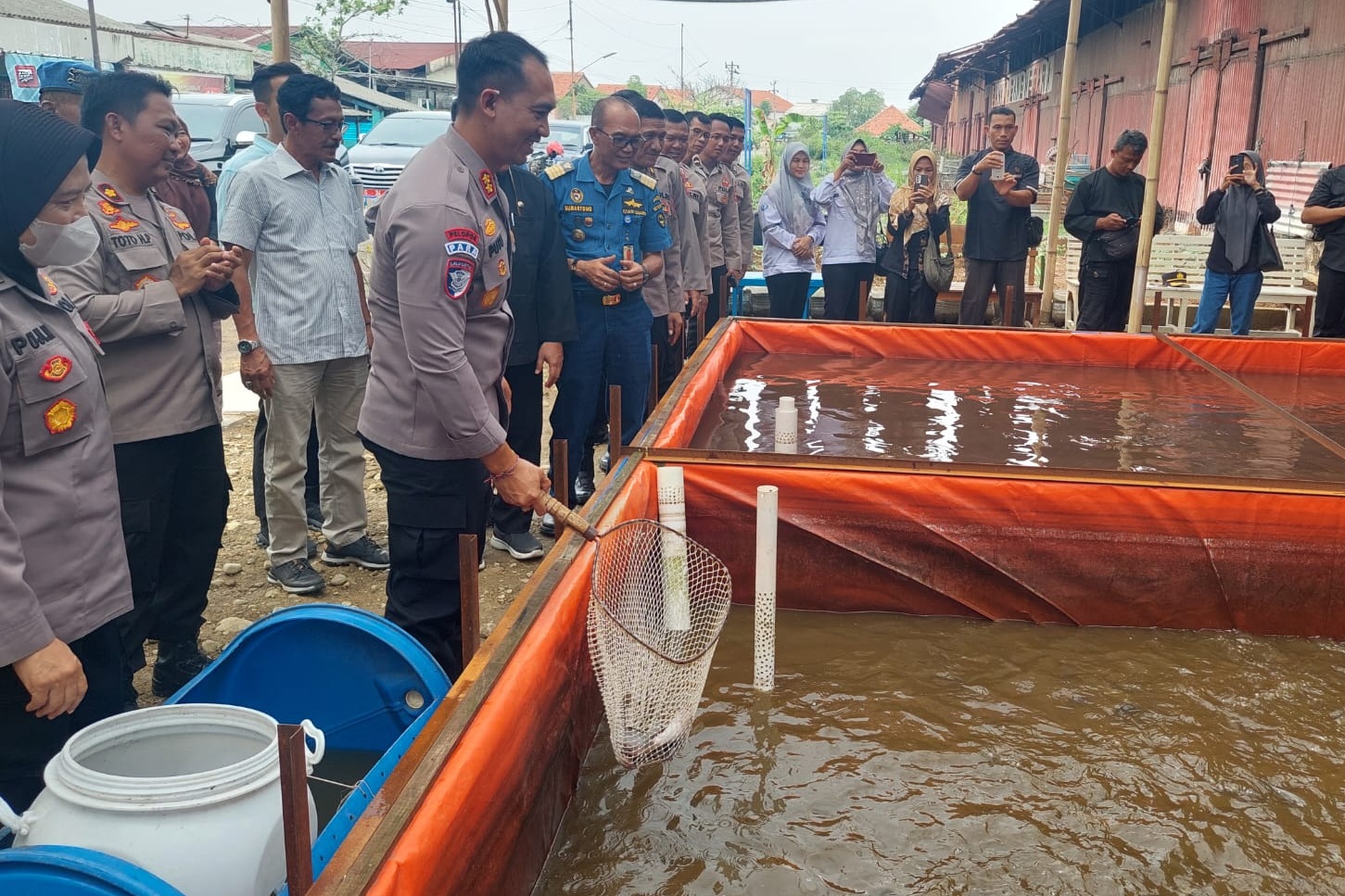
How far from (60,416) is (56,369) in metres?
0.08

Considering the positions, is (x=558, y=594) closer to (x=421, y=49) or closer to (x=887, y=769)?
(x=887, y=769)

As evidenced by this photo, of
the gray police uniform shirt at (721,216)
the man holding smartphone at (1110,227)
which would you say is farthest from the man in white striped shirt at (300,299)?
the man holding smartphone at (1110,227)

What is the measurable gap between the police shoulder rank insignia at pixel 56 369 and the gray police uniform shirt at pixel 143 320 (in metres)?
0.80

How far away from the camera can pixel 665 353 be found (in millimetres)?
5824

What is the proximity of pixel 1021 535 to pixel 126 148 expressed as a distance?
265 centimetres

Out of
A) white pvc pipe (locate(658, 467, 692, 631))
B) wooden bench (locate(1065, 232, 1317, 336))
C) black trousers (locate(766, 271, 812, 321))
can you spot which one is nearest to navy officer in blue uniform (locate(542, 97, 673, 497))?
white pvc pipe (locate(658, 467, 692, 631))

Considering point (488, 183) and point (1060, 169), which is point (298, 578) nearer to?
point (488, 183)

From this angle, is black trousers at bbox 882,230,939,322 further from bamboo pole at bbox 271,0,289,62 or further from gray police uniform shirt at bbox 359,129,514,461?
→ gray police uniform shirt at bbox 359,129,514,461

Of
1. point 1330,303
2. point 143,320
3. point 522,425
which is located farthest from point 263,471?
point 1330,303

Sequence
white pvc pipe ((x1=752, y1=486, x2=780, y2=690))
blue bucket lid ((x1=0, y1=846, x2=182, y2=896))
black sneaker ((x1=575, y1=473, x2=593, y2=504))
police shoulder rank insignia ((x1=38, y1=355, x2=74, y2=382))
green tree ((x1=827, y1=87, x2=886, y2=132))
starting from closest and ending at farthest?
1. blue bucket lid ((x1=0, y1=846, x2=182, y2=896))
2. police shoulder rank insignia ((x1=38, y1=355, x2=74, y2=382))
3. white pvc pipe ((x1=752, y1=486, x2=780, y2=690))
4. black sneaker ((x1=575, y1=473, x2=593, y2=504))
5. green tree ((x1=827, y1=87, x2=886, y2=132))

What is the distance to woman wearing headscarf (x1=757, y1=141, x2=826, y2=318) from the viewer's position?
22.4 ft

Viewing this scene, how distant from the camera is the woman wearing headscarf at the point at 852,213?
6.90 m

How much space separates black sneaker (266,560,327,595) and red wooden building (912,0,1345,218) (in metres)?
6.71

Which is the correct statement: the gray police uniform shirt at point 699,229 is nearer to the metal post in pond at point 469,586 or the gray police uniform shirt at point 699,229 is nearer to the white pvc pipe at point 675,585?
the white pvc pipe at point 675,585
